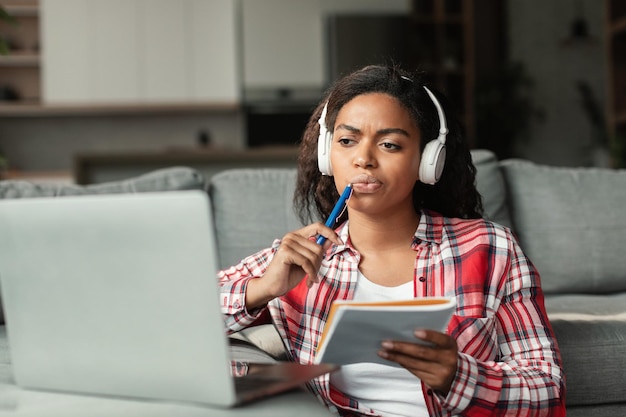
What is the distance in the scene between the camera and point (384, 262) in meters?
1.34

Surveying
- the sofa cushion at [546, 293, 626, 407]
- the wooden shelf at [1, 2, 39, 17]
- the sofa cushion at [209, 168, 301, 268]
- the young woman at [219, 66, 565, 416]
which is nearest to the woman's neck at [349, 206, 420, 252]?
the young woman at [219, 66, 565, 416]

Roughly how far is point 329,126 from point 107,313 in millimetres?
623

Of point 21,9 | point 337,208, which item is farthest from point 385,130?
point 21,9

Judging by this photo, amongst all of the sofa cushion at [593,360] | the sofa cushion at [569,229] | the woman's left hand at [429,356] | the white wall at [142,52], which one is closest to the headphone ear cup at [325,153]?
the woman's left hand at [429,356]

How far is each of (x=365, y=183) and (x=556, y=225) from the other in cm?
120

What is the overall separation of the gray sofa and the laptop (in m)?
1.04

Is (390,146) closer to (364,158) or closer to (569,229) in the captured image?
(364,158)

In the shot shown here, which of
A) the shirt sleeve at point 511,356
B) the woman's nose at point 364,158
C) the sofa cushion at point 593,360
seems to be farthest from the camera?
the sofa cushion at point 593,360

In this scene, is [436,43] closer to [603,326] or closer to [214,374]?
[603,326]

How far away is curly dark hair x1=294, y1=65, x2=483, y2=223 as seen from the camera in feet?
4.43

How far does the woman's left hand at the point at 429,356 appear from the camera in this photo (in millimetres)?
976

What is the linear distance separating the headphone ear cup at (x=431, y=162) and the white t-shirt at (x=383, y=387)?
0.30 m

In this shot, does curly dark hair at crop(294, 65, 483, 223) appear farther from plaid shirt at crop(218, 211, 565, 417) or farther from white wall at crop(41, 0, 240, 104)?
white wall at crop(41, 0, 240, 104)

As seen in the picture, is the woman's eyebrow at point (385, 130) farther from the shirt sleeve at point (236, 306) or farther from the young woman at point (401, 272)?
the shirt sleeve at point (236, 306)
